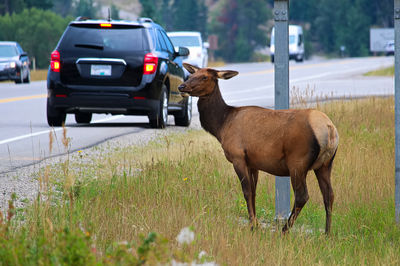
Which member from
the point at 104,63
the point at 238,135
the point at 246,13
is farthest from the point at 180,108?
the point at 246,13

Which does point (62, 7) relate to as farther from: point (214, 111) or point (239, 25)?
point (214, 111)

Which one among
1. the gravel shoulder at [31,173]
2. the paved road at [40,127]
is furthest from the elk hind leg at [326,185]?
the paved road at [40,127]

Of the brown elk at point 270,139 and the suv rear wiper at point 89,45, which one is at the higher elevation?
the suv rear wiper at point 89,45

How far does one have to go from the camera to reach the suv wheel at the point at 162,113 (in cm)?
1503

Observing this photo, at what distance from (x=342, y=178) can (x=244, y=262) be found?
3.70 meters

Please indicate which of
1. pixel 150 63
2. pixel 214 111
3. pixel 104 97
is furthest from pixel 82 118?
pixel 214 111

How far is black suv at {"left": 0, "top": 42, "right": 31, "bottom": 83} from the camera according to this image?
34.5m

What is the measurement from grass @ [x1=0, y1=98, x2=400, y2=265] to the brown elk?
0.39 meters

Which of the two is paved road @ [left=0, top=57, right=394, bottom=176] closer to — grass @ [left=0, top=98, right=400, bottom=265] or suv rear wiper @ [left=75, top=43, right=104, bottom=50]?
grass @ [left=0, top=98, right=400, bottom=265]

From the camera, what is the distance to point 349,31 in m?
114

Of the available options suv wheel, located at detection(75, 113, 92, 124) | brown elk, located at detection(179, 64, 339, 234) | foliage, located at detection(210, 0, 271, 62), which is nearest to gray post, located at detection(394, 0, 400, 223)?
brown elk, located at detection(179, 64, 339, 234)

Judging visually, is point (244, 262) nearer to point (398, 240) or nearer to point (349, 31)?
point (398, 240)

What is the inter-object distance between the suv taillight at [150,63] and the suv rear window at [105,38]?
7.8 inches

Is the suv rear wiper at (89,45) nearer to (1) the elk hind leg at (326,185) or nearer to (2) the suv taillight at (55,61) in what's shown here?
(2) the suv taillight at (55,61)
